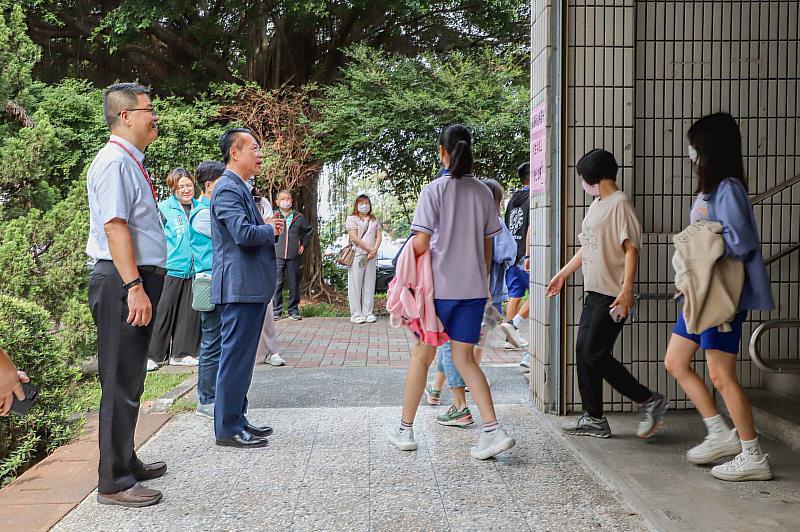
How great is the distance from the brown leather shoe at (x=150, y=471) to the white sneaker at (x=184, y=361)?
154 inches

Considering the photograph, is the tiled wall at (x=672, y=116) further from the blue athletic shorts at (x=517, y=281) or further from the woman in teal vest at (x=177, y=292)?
the woman in teal vest at (x=177, y=292)

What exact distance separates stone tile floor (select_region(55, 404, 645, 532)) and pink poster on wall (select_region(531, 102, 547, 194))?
174 cm

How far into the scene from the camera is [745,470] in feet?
13.5

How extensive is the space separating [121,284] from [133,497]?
1079mm

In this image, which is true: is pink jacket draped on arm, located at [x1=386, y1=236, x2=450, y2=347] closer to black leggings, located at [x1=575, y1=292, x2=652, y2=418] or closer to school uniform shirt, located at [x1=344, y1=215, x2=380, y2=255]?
black leggings, located at [x1=575, y1=292, x2=652, y2=418]

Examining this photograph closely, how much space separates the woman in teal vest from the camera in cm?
780

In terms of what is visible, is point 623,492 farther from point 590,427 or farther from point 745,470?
point 590,427

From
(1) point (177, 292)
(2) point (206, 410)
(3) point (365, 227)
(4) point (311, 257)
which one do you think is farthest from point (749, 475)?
(4) point (311, 257)

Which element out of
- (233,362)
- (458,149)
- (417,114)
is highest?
(417,114)

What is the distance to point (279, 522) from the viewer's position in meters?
3.67

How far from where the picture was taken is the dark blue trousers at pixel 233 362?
16.4ft

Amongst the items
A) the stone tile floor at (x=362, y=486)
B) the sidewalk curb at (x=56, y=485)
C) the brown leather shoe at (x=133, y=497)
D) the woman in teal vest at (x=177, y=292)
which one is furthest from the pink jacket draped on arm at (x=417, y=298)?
the woman in teal vest at (x=177, y=292)

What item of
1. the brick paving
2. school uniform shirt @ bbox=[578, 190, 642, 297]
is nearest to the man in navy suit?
school uniform shirt @ bbox=[578, 190, 642, 297]

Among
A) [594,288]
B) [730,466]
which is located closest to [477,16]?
[594,288]
